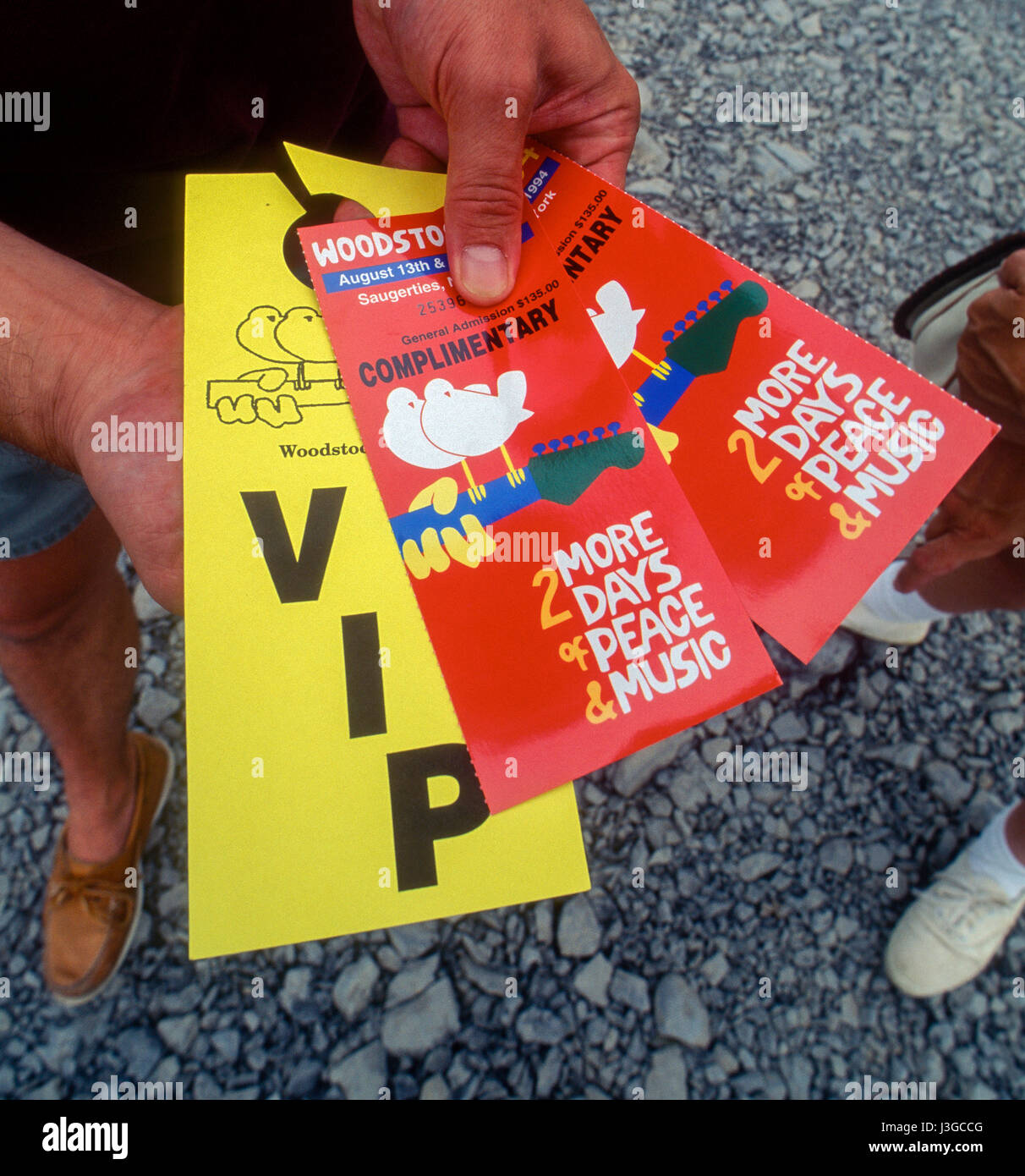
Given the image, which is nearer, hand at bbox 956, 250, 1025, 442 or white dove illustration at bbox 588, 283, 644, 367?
A: white dove illustration at bbox 588, 283, 644, 367

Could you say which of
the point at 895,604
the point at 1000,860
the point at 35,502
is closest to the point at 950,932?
the point at 1000,860

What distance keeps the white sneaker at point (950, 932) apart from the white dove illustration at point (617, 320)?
1296 millimetres

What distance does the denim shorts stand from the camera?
3.23 feet

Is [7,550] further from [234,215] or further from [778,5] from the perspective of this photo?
[778,5]

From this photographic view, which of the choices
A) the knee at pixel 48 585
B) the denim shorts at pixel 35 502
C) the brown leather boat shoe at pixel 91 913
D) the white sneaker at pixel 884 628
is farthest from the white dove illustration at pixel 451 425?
the white sneaker at pixel 884 628

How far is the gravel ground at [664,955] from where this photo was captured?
4.44 feet

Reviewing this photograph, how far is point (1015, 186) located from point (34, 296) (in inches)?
106

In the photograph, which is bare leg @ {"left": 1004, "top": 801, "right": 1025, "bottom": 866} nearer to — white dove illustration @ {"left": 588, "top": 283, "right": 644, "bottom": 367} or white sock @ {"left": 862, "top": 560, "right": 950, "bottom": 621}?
white sock @ {"left": 862, "top": 560, "right": 950, "bottom": 621}

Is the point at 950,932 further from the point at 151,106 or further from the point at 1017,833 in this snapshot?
the point at 151,106

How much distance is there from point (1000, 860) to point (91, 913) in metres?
1.78

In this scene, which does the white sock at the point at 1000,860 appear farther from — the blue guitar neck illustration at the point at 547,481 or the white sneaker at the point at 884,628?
the blue guitar neck illustration at the point at 547,481

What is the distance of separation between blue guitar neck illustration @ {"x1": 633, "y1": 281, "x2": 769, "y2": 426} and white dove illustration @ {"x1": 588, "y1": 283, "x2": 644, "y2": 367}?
25 mm

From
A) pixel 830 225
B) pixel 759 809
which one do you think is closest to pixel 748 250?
pixel 830 225

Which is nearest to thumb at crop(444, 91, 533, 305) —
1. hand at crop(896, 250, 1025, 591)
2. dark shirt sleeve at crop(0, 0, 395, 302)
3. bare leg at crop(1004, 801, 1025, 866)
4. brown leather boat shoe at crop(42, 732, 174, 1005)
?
dark shirt sleeve at crop(0, 0, 395, 302)
